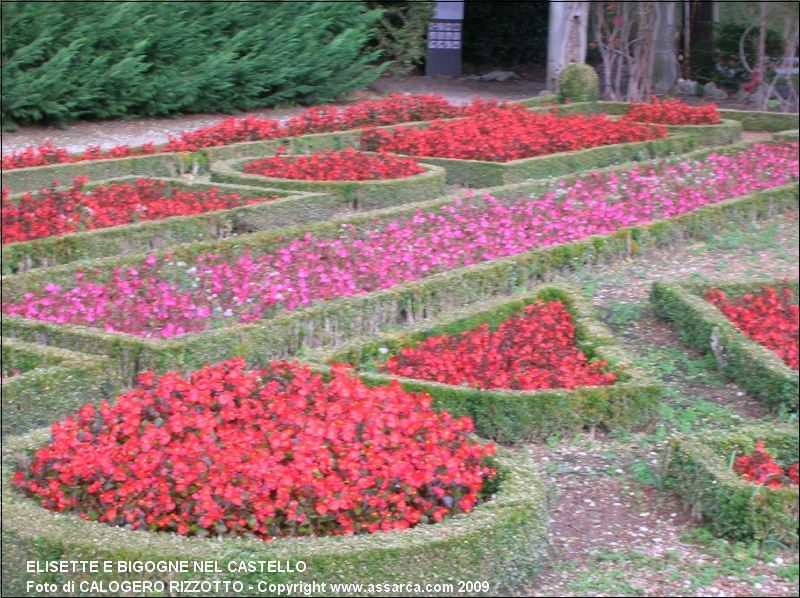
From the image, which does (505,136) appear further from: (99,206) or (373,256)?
(99,206)

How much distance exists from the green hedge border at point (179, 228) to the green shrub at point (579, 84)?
6.74m

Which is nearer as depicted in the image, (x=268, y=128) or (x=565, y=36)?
(x=268, y=128)

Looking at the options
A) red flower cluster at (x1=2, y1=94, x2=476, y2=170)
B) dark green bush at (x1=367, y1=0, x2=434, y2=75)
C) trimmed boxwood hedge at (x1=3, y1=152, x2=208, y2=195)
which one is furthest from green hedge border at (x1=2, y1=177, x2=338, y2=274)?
dark green bush at (x1=367, y1=0, x2=434, y2=75)

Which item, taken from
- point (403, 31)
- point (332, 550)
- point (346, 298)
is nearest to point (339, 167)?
point (346, 298)

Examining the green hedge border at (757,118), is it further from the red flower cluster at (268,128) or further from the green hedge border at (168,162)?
the red flower cluster at (268,128)

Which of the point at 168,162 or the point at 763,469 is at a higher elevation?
the point at 168,162

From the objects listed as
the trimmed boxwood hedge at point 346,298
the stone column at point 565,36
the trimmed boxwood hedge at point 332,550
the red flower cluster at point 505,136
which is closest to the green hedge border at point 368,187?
the trimmed boxwood hedge at point 346,298

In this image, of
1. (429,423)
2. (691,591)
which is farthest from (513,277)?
(691,591)

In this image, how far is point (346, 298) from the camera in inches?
241

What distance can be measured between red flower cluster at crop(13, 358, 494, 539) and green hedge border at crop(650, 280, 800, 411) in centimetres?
172

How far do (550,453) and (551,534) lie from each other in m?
0.74

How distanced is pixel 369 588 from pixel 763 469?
5.74 ft

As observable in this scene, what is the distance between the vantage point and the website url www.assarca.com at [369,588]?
3506 millimetres

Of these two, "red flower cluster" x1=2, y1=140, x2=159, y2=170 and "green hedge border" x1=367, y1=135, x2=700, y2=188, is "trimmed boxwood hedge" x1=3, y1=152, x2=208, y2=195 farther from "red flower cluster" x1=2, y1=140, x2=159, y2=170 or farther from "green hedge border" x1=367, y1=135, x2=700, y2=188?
"green hedge border" x1=367, y1=135, x2=700, y2=188
